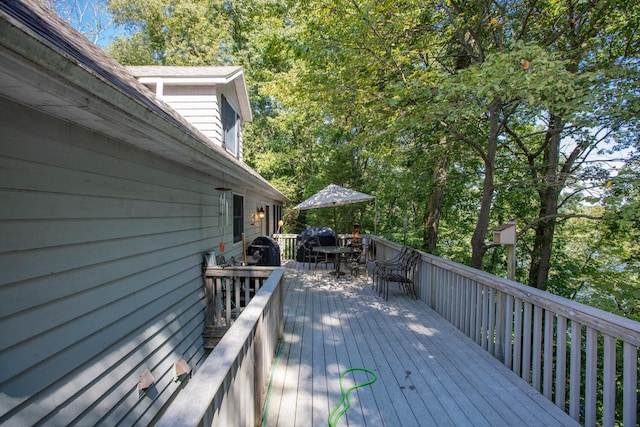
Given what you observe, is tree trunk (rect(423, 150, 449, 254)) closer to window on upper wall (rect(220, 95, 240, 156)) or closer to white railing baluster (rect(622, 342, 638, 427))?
window on upper wall (rect(220, 95, 240, 156))

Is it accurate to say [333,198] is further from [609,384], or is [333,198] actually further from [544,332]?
[609,384]

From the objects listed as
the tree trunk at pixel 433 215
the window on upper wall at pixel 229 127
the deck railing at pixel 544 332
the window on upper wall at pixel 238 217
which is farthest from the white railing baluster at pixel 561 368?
the window on upper wall at pixel 229 127

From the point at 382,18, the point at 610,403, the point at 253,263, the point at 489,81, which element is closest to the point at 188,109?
the point at 253,263

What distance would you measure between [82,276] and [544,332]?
3.85 meters

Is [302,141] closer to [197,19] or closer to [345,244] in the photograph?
[197,19]

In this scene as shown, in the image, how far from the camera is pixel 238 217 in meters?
6.75

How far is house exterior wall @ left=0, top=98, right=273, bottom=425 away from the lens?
1.63m

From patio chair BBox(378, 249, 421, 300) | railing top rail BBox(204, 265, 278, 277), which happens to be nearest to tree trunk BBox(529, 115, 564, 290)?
patio chair BBox(378, 249, 421, 300)

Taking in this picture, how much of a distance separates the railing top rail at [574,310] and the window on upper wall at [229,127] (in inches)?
217

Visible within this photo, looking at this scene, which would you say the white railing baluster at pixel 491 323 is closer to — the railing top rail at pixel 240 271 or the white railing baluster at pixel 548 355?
the white railing baluster at pixel 548 355

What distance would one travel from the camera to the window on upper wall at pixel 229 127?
6461mm

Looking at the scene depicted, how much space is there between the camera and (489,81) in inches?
150

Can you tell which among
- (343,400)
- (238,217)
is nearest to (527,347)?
(343,400)

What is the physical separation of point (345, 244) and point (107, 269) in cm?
790
